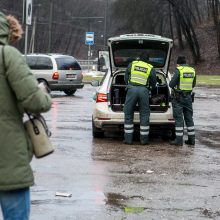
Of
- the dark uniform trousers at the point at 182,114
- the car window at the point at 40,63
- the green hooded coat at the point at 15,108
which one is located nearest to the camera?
the green hooded coat at the point at 15,108

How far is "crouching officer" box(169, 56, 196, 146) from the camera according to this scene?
11438mm

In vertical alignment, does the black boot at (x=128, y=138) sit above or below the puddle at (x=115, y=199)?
below

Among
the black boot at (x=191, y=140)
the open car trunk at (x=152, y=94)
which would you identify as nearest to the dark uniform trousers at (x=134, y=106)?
the open car trunk at (x=152, y=94)

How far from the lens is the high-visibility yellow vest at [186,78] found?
37.8 feet

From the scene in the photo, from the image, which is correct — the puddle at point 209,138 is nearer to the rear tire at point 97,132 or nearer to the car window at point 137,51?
the car window at point 137,51

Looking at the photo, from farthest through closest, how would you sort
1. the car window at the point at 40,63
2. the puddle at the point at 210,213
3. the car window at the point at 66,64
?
the car window at the point at 66,64, the car window at the point at 40,63, the puddle at the point at 210,213

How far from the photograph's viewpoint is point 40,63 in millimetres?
24734

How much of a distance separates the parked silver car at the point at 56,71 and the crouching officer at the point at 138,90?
13.1 meters

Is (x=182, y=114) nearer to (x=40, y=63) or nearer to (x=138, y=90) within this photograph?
(x=138, y=90)

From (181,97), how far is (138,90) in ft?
2.84

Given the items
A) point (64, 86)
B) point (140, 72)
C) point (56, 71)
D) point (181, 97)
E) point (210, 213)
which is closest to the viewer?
point (210, 213)

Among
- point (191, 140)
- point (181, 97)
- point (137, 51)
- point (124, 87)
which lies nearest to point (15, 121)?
point (181, 97)

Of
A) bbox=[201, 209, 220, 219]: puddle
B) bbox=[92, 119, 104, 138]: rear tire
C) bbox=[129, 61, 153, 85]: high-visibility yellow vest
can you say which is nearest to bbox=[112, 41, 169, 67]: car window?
bbox=[129, 61, 153, 85]: high-visibility yellow vest

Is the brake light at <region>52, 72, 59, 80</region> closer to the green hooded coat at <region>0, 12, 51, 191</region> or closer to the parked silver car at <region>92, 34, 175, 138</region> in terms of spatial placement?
the parked silver car at <region>92, 34, 175, 138</region>
